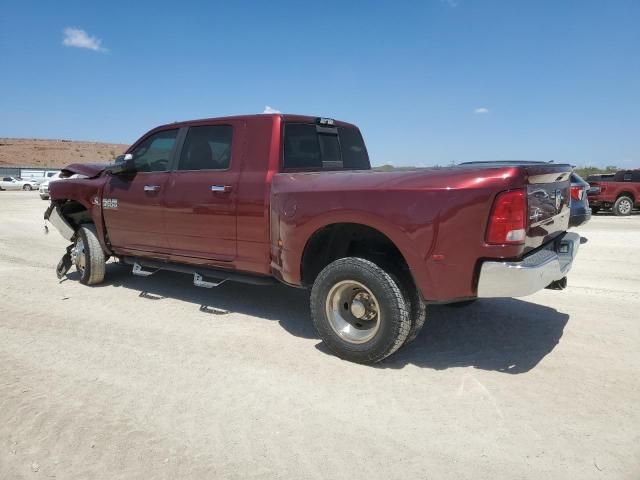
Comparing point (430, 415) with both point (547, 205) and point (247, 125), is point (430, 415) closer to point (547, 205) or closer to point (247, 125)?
point (547, 205)

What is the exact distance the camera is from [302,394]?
327cm

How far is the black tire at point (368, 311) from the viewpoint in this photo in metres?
3.47

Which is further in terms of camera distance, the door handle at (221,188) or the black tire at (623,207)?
the black tire at (623,207)

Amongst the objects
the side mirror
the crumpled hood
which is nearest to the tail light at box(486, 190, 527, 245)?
the side mirror

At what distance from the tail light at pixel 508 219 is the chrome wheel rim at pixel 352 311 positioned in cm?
103

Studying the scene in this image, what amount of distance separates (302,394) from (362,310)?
816 mm

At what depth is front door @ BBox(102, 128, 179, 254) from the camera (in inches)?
207

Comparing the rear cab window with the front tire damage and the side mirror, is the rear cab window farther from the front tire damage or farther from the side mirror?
the front tire damage

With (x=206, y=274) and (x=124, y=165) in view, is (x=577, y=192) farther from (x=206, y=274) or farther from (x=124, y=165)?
(x=124, y=165)

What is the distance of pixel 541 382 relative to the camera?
11.1 feet

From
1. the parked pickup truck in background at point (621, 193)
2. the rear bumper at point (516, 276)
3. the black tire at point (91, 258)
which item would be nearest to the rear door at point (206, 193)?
the black tire at point (91, 258)

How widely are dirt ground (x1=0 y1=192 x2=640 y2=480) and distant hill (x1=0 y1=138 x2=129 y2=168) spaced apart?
8816 cm

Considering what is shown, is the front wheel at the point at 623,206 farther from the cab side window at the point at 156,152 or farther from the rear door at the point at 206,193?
the cab side window at the point at 156,152

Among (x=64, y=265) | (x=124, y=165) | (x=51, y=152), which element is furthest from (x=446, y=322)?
(x=51, y=152)
